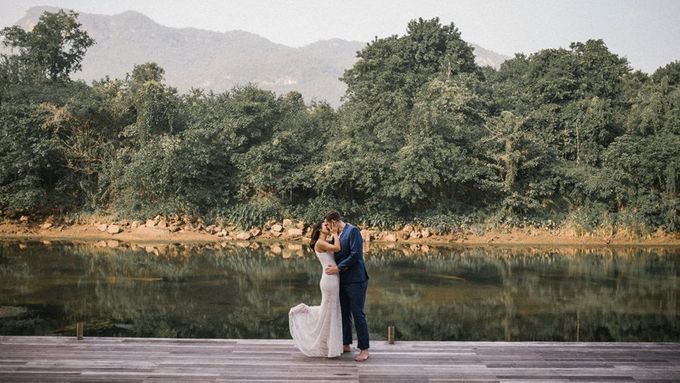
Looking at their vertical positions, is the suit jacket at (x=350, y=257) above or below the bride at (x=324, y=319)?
above

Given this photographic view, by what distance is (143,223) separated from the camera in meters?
24.4

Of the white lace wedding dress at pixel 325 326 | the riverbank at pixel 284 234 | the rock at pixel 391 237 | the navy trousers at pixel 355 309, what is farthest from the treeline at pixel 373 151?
the white lace wedding dress at pixel 325 326

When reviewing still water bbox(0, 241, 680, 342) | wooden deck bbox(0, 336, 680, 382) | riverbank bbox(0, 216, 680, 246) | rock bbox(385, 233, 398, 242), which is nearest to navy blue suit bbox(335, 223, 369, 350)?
wooden deck bbox(0, 336, 680, 382)

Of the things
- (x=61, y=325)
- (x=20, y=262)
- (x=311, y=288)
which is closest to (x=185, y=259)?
(x=20, y=262)

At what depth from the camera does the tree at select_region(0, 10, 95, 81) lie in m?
28.3

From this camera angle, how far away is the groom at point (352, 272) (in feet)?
22.0

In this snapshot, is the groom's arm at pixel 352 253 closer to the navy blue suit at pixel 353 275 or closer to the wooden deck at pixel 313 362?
the navy blue suit at pixel 353 275

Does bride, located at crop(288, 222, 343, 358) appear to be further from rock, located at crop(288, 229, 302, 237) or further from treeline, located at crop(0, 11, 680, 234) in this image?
rock, located at crop(288, 229, 302, 237)

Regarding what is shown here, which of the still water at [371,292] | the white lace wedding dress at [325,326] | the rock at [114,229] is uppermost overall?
the white lace wedding dress at [325,326]

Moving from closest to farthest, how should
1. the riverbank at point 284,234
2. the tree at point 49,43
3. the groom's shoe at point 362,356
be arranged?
the groom's shoe at point 362,356 → the riverbank at point 284,234 → the tree at point 49,43

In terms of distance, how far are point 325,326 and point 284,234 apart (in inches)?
682

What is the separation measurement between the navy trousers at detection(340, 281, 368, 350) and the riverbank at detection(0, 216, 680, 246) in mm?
16430

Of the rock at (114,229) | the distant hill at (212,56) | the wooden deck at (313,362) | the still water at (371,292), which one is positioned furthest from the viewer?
the distant hill at (212,56)

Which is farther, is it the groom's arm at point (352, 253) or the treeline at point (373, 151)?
the treeline at point (373, 151)
